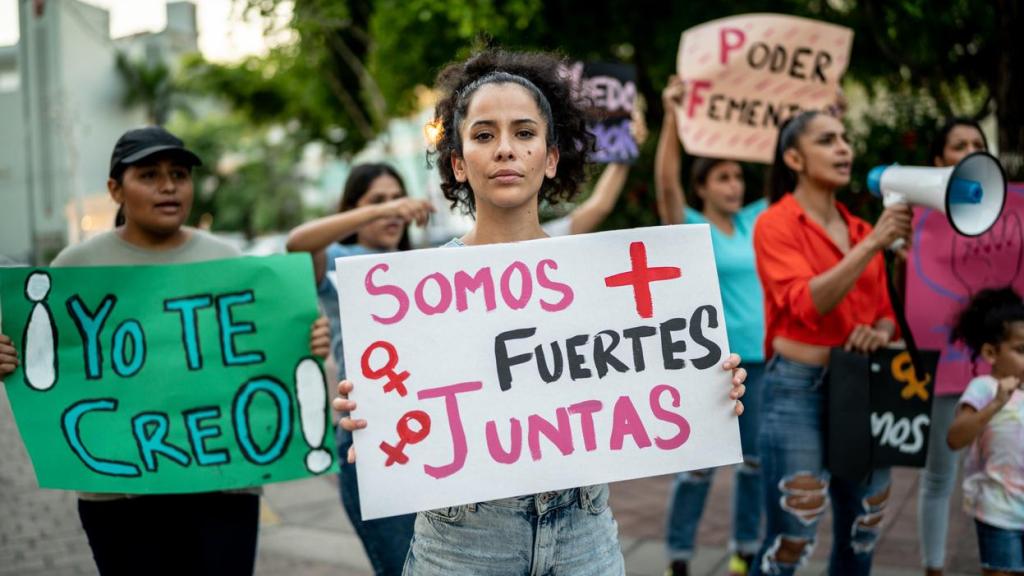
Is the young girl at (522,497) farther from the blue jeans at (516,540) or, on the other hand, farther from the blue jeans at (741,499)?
the blue jeans at (741,499)

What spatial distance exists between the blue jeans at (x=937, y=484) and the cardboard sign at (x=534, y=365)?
76.9 inches

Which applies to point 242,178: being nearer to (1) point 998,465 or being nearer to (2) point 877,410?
(2) point 877,410

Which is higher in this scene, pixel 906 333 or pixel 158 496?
pixel 906 333

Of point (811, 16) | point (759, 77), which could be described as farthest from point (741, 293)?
point (811, 16)

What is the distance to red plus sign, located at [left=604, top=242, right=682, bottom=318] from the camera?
83.7 inches

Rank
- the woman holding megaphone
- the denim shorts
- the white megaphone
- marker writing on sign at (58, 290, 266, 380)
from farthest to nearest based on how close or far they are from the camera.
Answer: the woman holding megaphone < the denim shorts < the white megaphone < marker writing on sign at (58, 290, 266, 380)

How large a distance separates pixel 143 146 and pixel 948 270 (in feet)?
9.53

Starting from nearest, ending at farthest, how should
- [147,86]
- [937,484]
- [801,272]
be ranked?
1. [801,272]
2. [937,484]
3. [147,86]

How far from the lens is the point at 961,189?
9.77 feet

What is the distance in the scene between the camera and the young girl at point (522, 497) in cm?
201

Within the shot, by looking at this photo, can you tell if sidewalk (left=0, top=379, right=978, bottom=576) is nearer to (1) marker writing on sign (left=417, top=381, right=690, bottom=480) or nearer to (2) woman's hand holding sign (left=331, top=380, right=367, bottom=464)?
(1) marker writing on sign (left=417, top=381, right=690, bottom=480)

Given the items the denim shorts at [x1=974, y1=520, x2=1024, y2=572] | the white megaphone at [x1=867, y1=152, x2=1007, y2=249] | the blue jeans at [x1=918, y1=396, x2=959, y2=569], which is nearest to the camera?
the white megaphone at [x1=867, y1=152, x2=1007, y2=249]

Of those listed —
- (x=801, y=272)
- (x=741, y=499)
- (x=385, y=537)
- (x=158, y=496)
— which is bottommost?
(x=741, y=499)

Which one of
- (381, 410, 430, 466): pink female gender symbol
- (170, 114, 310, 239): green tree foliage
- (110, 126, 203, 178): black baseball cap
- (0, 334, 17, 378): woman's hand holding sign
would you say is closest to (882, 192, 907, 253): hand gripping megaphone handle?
(381, 410, 430, 466): pink female gender symbol
